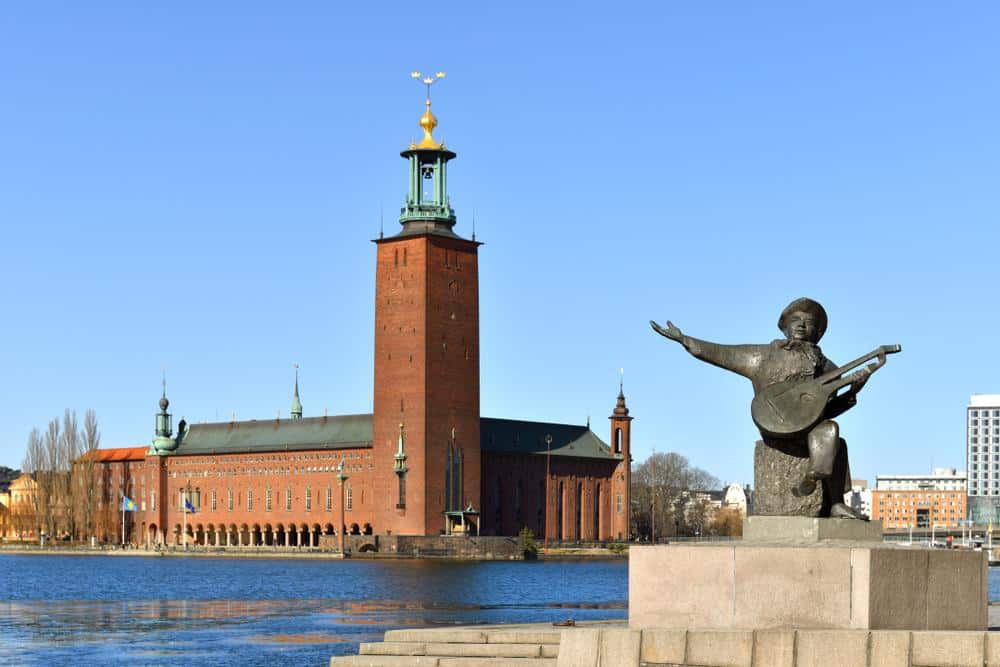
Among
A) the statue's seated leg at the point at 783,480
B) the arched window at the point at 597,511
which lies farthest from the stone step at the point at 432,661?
the arched window at the point at 597,511

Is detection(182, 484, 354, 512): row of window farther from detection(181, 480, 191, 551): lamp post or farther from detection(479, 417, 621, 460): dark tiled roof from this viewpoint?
detection(479, 417, 621, 460): dark tiled roof

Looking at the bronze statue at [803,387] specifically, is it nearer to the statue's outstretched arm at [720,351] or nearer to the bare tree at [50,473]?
the statue's outstretched arm at [720,351]

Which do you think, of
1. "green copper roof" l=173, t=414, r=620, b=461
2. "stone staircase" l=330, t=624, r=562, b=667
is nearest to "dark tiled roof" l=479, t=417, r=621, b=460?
"green copper roof" l=173, t=414, r=620, b=461

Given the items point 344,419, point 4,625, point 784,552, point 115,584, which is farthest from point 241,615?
point 344,419

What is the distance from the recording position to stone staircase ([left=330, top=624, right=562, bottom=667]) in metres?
15.9

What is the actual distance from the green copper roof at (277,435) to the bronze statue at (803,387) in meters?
105

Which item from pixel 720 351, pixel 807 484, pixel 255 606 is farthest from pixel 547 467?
pixel 807 484

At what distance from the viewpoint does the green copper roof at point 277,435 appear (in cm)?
12481

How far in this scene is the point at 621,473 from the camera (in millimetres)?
134750

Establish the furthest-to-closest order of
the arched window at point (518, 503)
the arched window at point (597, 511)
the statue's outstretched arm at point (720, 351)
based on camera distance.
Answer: the arched window at point (597, 511)
the arched window at point (518, 503)
the statue's outstretched arm at point (720, 351)

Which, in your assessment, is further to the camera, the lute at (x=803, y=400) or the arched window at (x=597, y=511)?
the arched window at (x=597, y=511)

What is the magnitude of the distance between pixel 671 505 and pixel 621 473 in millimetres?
19399

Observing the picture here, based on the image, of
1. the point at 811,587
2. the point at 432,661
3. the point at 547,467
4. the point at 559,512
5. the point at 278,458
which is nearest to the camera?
the point at 811,587

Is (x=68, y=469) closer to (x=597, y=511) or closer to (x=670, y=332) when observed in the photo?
(x=597, y=511)
